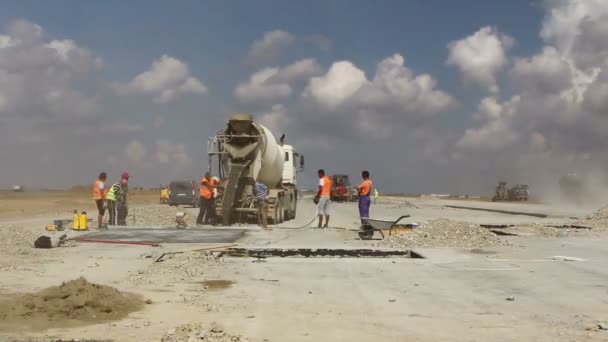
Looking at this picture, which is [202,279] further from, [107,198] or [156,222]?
[156,222]

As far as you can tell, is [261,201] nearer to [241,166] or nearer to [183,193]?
[241,166]

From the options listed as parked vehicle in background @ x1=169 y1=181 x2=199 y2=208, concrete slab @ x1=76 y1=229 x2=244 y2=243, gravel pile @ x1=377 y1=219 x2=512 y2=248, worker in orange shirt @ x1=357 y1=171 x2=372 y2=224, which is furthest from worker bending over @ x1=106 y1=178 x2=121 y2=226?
parked vehicle in background @ x1=169 y1=181 x2=199 y2=208

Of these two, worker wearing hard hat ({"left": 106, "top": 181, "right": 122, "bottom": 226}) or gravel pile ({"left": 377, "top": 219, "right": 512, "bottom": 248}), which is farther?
worker wearing hard hat ({"left": 106, "top": 181, "right": 122, "bottom": 226})

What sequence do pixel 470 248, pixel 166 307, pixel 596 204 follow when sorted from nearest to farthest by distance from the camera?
pixel 166 307
pixel 470 248
pixel 596 204

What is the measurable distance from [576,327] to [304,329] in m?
3.06

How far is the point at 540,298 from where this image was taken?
9.02 metres

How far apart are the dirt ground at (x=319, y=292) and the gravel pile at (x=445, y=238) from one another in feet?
0.29

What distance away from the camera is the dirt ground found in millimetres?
6727

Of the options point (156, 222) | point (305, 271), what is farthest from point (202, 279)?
point (156, 222)

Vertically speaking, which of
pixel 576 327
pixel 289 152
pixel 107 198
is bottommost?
pixel 576 327

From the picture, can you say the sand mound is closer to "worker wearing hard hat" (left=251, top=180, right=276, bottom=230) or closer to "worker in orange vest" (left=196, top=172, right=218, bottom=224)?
"worker wearing hard hat" (left=251, top=180, right=276, bottom=230)

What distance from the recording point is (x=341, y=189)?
60.0 meters

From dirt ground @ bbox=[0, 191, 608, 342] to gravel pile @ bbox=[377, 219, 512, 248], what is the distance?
90 mm

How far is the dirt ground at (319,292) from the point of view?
6.73 meters
